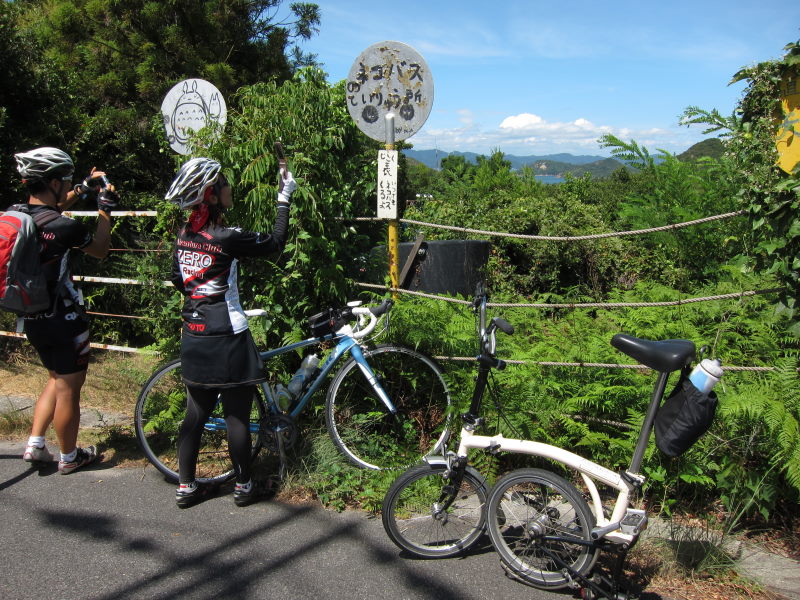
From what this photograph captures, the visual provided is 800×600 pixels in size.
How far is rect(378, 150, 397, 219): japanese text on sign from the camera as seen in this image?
13.4ft

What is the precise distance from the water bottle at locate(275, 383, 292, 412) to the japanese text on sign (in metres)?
1.35

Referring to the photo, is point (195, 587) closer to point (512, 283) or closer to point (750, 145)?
point (750, 145)

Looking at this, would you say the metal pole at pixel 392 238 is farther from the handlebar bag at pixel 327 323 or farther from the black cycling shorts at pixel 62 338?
the black cycling shorts at pixel 62 338

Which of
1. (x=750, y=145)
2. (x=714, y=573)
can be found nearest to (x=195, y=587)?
(x=714, y=573)

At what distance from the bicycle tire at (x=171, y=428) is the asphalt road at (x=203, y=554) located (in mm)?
224

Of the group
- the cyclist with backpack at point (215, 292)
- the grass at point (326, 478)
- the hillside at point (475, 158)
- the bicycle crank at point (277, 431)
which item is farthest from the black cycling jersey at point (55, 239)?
the hillside at point (475, 158)

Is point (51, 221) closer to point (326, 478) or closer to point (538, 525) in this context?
point (326, 478)

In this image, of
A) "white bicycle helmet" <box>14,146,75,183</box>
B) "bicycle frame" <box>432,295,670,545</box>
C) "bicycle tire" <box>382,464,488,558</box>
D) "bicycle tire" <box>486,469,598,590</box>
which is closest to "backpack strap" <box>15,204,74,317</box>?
"white bicycle helmet" <box>14,146,75,183</box>

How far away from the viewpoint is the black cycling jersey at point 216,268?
3213mm

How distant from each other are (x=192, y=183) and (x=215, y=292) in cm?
60

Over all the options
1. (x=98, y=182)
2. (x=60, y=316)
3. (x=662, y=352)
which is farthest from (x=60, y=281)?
(x=662, y=352)

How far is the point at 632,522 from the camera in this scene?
2.59 metres

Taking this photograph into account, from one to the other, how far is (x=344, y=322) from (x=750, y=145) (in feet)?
8.07

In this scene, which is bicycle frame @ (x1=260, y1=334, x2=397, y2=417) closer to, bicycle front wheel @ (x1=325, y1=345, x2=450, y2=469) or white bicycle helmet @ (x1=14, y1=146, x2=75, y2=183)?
bicycle front wheel @ (x1=325, y1=345, x2=450, y2=469)
